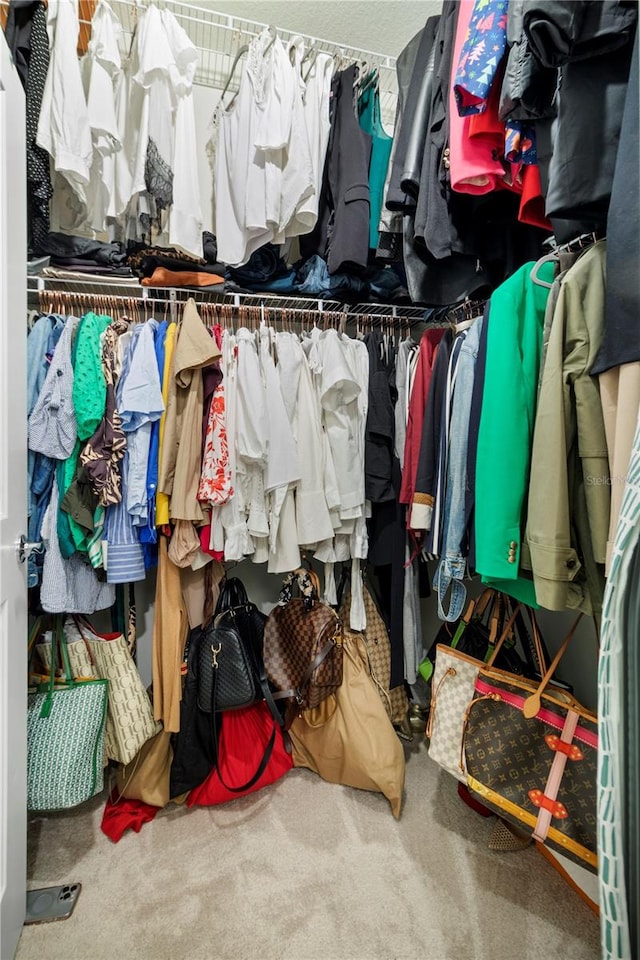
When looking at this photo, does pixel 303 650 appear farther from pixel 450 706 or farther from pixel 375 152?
→ pixel 375 152

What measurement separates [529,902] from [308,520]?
1194 mm

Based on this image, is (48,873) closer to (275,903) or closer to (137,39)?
(275,903)

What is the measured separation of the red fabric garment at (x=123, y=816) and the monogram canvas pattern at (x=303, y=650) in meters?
0.56

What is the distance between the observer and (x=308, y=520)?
1.39 m

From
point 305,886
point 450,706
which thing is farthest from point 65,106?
point 305,886

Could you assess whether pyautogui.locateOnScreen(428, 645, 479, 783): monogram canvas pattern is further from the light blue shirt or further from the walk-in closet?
the light blue shirt

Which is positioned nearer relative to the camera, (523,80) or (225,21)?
(523,80)

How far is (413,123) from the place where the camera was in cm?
114

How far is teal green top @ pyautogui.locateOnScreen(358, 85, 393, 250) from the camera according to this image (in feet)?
4.60

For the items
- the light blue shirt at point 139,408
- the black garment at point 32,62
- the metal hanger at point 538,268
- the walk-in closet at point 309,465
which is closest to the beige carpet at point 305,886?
the walk-in closet at point 309,465

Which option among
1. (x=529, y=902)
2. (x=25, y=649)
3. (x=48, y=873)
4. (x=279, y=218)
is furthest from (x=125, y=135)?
(x=529, y=902)

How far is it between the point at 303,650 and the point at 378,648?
326 mm

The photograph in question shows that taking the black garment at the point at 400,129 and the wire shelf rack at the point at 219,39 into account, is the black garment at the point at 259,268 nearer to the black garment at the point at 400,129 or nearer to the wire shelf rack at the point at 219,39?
the black garment at the point at 400,129

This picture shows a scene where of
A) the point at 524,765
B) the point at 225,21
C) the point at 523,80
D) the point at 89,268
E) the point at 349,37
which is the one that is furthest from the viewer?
the point at 349,37
